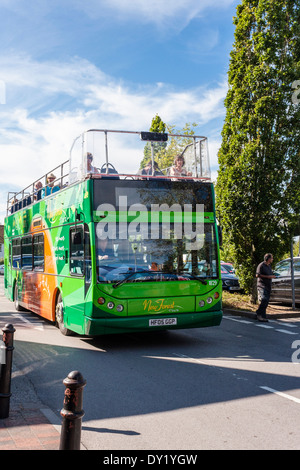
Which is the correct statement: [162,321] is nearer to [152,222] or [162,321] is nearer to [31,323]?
[152,222]

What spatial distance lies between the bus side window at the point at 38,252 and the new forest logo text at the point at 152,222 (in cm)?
397

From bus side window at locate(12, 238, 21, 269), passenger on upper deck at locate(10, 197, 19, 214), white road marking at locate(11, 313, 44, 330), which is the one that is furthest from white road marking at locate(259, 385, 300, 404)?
passenger on upper deck at locate(10, 197, 19, 214)

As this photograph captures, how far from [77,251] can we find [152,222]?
153 centimetres

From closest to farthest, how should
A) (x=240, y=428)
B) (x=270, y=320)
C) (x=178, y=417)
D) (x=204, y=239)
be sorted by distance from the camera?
(x=240, y=428) → (x=178, y=417) → (x=204, y=239) → (x=270, y=320)

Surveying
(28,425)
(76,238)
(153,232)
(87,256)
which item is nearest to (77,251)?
(76,238)

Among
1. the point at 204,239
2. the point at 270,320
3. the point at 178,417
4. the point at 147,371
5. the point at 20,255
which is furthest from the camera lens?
the point at 20,255

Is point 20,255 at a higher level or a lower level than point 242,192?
lower

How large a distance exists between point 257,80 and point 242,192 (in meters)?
3.52

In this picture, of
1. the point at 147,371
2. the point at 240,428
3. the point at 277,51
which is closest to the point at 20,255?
the point at 147,371

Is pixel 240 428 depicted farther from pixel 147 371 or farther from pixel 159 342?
pixel 159 342

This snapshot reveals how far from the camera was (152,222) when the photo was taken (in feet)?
28.4

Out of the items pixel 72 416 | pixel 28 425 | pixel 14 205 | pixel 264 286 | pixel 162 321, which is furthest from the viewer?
pixel 14 205

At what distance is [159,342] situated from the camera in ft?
31.5

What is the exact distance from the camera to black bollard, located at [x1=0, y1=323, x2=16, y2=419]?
4.81 m
